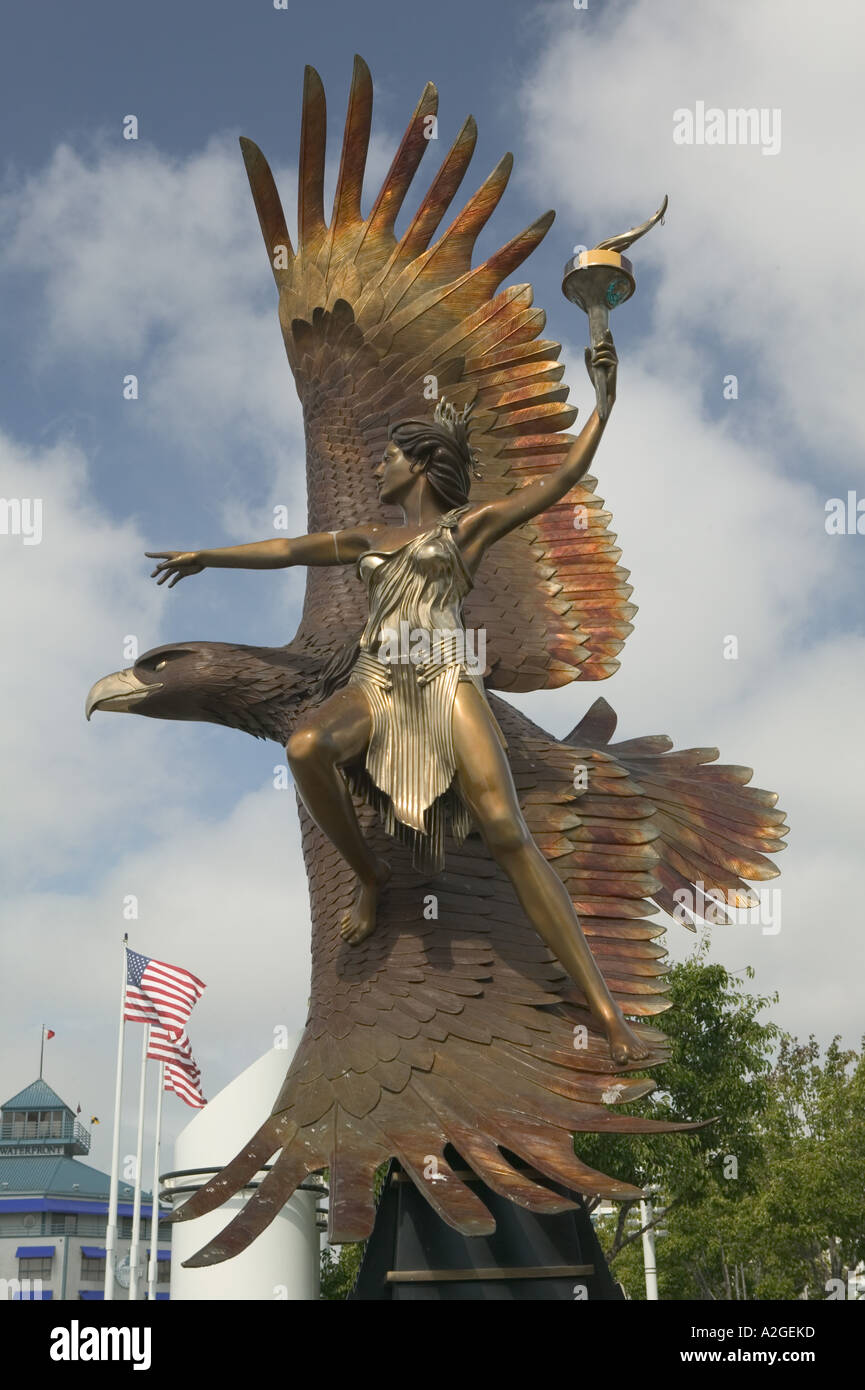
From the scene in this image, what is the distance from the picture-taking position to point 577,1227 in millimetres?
6578

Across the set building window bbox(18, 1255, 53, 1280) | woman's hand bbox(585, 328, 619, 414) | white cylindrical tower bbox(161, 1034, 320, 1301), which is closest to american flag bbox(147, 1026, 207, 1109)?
white cylindrical tower bbox(161, 1034, 320, 1301)

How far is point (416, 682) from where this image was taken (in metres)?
6.49

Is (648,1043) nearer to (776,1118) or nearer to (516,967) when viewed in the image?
(516,967)

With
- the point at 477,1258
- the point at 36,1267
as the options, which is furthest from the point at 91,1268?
the point at 477,1258

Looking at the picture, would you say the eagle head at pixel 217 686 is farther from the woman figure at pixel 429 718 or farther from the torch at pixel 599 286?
the torch at pixel 599 286

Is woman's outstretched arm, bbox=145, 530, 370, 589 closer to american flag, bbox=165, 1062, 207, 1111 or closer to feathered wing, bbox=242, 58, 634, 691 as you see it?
feathered wing, bbox=242, 58, 634, 691

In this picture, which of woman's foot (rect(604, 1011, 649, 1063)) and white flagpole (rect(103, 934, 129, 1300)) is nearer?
woman's foot (rect(604, 1011, 649, 1063))

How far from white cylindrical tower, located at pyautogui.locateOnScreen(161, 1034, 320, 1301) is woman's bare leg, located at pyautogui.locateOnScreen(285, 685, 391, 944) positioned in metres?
8.79

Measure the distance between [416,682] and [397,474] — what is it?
1.25m

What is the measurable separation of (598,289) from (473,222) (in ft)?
10.9

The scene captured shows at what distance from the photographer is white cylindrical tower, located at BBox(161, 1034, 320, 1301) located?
14422mm

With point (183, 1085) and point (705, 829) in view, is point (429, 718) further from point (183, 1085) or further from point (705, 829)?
point (183, 1085)
